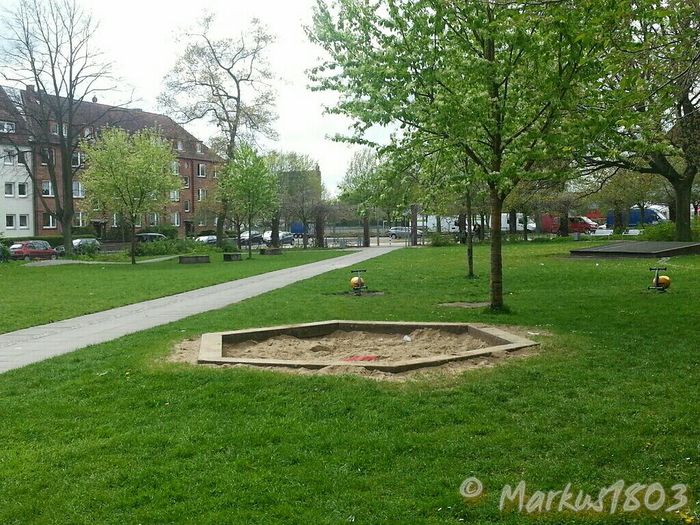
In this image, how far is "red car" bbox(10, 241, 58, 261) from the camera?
4431cm

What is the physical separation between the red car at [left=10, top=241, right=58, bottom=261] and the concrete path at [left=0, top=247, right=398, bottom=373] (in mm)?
29289

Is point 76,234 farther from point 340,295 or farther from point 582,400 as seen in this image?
point 582,400

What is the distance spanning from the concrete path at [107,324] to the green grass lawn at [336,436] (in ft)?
3.78

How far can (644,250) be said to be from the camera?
2661 centimetres

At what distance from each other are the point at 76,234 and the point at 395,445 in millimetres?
59801

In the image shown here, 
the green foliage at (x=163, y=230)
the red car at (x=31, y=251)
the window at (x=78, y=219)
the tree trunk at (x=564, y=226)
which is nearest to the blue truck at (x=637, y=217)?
the tree trunk at (x=564, y=226)

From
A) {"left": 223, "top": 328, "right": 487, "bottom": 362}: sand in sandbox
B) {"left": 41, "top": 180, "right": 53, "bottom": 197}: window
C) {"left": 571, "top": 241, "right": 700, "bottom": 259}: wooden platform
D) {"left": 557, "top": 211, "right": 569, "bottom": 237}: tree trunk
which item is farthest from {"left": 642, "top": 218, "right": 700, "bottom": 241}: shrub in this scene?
{"left": 41, "top": 180, "right": 53, "bottom": 197}: window

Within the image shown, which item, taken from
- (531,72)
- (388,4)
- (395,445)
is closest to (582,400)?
(395,445)

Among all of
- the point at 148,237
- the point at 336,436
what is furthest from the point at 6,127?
the point at 336,436

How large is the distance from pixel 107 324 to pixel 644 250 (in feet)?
69.0

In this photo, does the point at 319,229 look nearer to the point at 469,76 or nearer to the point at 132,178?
the point at 132,178

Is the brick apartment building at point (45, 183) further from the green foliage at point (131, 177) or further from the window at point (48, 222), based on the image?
the green foliage at point (131, 177)

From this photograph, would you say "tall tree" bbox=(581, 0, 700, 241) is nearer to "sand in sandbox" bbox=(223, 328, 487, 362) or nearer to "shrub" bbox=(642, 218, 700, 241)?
"sand in sandbox" bbox=(223, 328, 487, 362)

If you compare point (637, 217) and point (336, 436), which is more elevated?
point (637, 217)
